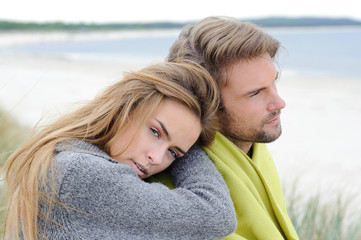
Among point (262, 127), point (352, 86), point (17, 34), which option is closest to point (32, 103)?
point (262, 127)

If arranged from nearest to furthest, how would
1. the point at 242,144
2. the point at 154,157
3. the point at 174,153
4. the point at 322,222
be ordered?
the point at 154,157
the point at 174,153
the point at 242,144
the point at 322,222

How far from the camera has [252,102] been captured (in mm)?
2510

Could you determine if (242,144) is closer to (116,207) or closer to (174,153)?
(174,153)

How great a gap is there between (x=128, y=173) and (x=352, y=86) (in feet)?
52.4

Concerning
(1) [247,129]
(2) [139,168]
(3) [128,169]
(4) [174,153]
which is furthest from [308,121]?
(3) [128,169]

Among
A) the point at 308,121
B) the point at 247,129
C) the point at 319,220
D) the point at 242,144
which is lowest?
the point at 308,121

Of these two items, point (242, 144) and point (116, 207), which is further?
point (242, 144)

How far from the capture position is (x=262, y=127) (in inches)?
100

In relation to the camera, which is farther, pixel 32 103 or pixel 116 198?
pixel 32 103

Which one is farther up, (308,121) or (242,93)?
(242,93)

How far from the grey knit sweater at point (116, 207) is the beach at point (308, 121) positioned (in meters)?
0.80

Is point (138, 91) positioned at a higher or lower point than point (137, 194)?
higher

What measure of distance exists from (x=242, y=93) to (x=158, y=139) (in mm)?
602

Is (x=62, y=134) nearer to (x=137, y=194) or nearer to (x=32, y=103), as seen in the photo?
(x=137, y=194)
